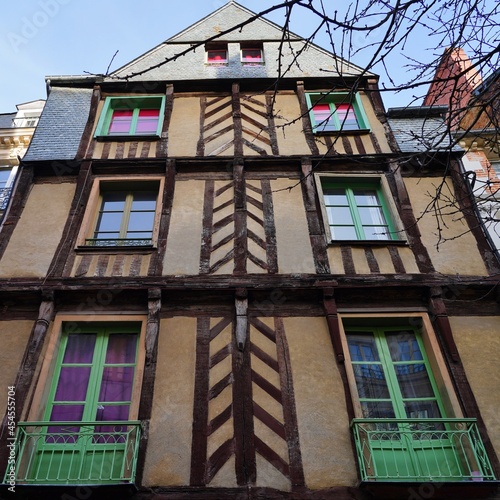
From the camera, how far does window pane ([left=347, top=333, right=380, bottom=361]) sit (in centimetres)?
623

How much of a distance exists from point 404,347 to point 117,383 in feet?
11.0

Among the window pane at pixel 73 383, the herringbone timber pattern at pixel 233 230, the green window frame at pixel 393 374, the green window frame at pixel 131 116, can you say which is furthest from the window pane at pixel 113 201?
the green window frame at pixel 393 374

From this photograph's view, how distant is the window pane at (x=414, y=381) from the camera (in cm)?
593

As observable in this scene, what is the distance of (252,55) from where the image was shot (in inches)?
439

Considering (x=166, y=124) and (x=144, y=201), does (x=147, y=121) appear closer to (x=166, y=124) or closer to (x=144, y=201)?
(x=166, y=124)

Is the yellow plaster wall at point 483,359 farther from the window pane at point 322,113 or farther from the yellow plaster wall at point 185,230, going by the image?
the window pane at point 322,113

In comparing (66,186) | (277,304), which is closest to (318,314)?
(277,304)

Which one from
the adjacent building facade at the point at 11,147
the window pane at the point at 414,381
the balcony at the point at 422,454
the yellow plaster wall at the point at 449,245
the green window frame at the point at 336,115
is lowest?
the balcony at the point at 422,454

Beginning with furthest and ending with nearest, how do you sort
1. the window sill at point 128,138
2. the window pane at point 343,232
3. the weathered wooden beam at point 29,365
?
1. the window sill at point 128,138
2. the window pane at point 343,232
3. the weathered wooden beam at point 29,365

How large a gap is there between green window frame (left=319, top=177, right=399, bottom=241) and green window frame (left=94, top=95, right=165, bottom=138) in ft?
10.0

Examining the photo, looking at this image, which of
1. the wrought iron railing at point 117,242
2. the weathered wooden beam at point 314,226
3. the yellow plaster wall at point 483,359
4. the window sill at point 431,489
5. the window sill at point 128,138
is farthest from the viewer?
the window sill at point 128,138

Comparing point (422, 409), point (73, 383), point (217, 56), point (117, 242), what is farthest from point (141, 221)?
point (217, 56)

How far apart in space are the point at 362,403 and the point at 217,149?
4.63 metres

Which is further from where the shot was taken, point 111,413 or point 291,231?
point 291,231
